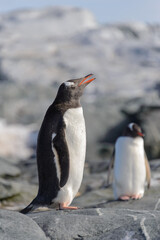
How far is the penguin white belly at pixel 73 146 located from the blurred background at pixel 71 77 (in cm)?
231

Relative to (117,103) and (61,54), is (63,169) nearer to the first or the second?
(117,103)

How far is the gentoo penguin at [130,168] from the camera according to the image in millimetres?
6277

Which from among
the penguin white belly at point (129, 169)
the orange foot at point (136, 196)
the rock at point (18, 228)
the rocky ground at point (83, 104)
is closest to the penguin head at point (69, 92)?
→ the rocky ground at point (83, 104)

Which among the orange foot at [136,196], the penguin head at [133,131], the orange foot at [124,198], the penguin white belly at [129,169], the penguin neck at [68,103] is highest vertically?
the penguin neck at [68,103]

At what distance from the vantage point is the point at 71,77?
28062 mm

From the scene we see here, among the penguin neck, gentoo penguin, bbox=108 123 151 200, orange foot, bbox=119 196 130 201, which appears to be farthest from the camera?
gentoo penguin, bbox=108 123 151 200

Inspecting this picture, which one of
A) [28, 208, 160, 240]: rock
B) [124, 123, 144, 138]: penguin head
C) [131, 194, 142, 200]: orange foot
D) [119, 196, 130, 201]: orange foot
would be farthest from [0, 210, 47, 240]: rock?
[124, 123, 144, 138]: penguin head

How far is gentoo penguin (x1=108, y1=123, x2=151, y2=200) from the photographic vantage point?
6.28 meters

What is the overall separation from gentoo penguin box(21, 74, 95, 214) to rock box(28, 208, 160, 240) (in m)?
0.45

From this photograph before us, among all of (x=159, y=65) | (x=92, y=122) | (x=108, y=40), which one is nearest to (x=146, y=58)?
(x=159, y=65)

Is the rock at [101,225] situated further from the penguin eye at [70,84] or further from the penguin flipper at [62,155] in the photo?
the penguin eye at [70,84]

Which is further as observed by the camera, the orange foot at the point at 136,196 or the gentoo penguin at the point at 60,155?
the orange foot at the point at 136,196

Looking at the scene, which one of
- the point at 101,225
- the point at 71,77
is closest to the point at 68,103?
the point at 101,225

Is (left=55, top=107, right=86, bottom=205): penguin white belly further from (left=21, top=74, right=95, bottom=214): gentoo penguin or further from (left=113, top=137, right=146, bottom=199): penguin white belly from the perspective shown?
(left=113, top=137, right=146, bottom=199): penguin white belly
